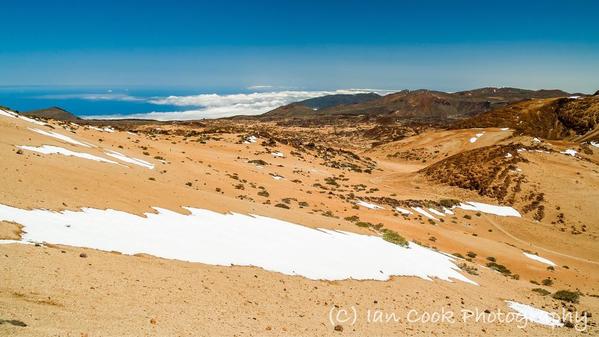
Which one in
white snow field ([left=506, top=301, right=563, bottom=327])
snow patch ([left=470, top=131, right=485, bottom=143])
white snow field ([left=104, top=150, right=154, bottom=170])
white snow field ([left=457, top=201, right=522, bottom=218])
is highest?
snow patch ([left=470, top=131, right=485, bottom=143])

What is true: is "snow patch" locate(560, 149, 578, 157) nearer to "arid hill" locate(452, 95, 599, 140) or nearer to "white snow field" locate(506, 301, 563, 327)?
"arid hill" locate(452, 95, 599, 140)

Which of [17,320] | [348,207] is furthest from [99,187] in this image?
[348,207]

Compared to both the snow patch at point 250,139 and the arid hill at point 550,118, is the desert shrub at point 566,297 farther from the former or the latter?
the arid hill at point 550,118

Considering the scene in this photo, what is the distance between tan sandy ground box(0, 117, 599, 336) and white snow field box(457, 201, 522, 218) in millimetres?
1195

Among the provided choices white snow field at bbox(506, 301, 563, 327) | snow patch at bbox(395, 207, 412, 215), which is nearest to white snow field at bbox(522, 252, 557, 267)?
snow patch at bbox(395, 207, 412, 215)

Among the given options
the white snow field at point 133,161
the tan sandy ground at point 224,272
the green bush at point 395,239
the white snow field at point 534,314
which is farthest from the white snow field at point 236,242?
the white snow field at point 133,161

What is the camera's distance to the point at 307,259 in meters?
16.0

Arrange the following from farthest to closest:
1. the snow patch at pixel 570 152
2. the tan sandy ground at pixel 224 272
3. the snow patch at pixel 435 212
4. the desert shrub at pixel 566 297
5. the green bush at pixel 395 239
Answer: the snow patch at pixel 570 152 < the snow patch at pixel 435 212 < the green bush at pixel 395 239 < the desert shrub at pixel 566 297 < the tan sandy ground at pixel 224 272

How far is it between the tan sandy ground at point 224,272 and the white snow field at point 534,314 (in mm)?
552

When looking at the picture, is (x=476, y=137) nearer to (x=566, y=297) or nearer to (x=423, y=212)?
(x=423, y=212)

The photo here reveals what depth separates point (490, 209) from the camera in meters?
38.8

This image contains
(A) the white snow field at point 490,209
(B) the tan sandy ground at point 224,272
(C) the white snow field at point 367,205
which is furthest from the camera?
(A) the white snow field at point 490,209

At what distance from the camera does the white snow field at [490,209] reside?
125ft

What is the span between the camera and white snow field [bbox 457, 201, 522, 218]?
3803cm
